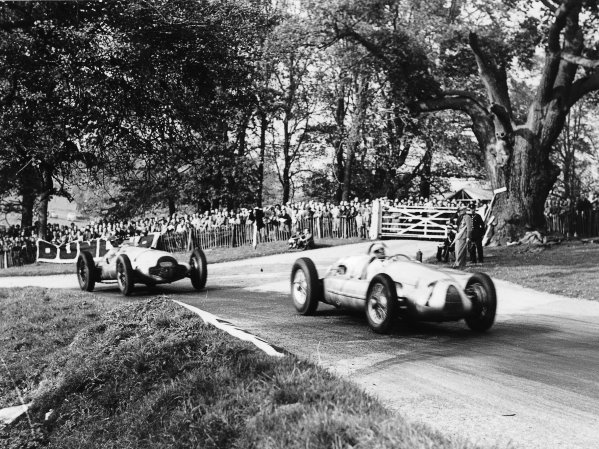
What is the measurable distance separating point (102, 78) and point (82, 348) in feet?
14.2

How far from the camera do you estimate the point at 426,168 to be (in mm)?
48156

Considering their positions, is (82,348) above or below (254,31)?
below

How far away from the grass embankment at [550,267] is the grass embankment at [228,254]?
721 centimetres

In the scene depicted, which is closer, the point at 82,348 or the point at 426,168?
the point at 82,348

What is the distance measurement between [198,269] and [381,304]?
6600 mm

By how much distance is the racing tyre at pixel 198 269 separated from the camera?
1416 cm

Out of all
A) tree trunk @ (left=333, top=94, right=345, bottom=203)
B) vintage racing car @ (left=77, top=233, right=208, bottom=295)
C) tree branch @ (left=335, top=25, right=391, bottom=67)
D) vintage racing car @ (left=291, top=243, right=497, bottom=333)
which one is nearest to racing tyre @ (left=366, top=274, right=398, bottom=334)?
vintage racing car @ (left=291, top=243, right=497, bottom=333)

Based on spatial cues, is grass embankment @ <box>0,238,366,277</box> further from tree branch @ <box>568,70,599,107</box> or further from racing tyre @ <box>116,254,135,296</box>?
tree branch @ <box>568,70,599,107</box>

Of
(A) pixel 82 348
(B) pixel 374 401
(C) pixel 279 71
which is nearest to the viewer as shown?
(B) pixel 374 401

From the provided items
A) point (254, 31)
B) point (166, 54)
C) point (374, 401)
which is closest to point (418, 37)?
point (254, 31)

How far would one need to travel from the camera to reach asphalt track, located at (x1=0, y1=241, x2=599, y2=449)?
4.71 metres

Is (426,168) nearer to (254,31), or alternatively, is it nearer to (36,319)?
(254,31)

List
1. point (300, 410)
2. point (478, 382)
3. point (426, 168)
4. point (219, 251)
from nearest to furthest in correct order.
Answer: point (300, 410) < point (478, 382) < point (219, 251) < point (426, 168)


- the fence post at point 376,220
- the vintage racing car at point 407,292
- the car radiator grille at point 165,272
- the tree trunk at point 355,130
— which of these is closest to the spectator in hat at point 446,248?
the fence post at point 376,220
